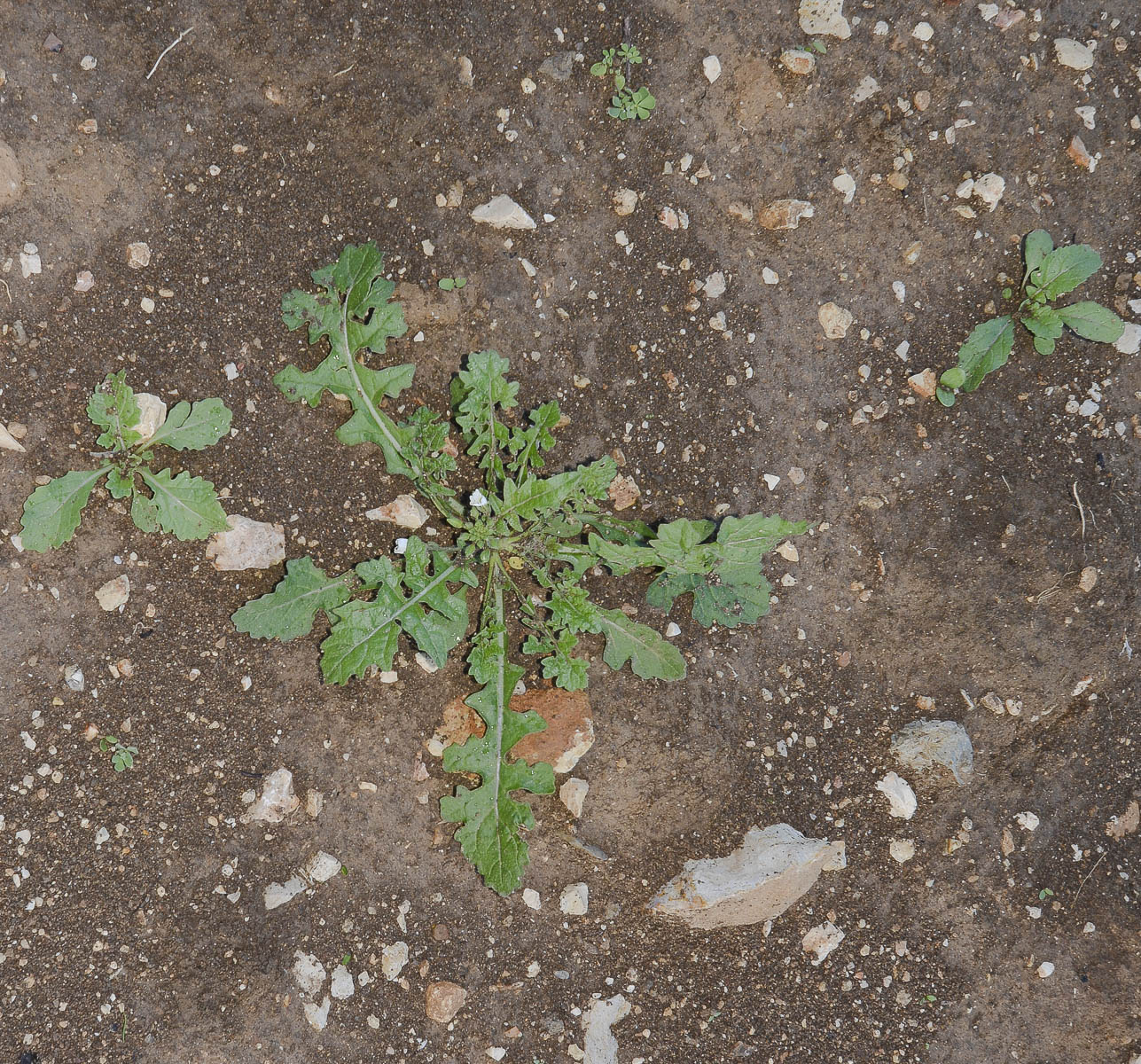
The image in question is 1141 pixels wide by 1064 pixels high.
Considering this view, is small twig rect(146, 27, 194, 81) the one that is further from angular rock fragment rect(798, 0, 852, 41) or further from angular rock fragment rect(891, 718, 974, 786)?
angular rock fragment rect(891, 718, 974, 786)

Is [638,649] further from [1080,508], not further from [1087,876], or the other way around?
[1087,876]

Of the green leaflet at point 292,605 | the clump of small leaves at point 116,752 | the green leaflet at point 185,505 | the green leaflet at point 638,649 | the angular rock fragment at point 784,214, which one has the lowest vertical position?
the clump of small leaves at point 116,752

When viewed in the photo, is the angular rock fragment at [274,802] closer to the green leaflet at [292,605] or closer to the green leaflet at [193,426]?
the green leaflet at [292,605]

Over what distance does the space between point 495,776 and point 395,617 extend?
2.20ft

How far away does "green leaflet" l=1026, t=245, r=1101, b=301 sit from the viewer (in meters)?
3.31

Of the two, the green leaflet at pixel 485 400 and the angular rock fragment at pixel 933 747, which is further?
the angular rock fragment at pixel 933 747

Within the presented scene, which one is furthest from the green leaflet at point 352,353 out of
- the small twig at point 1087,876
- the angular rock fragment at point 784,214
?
the small twig at point 1087,876

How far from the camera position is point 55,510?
2900 millimetres

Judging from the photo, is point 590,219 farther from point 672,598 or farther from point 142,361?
point 142,361

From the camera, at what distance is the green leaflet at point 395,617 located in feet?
9.48

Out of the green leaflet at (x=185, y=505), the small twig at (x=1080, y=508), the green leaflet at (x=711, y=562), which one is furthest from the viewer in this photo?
the small twig at (x=1080, y=508)

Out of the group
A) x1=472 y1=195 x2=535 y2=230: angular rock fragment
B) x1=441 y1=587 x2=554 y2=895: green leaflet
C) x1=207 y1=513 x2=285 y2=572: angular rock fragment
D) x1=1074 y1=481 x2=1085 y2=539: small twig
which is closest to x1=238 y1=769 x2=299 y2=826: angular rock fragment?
x1=441 y1=587 x2=554 y2=895: green leaflet

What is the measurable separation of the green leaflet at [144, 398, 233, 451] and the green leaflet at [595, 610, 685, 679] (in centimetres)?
152

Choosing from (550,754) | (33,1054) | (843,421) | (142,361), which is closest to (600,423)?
(843,421)
